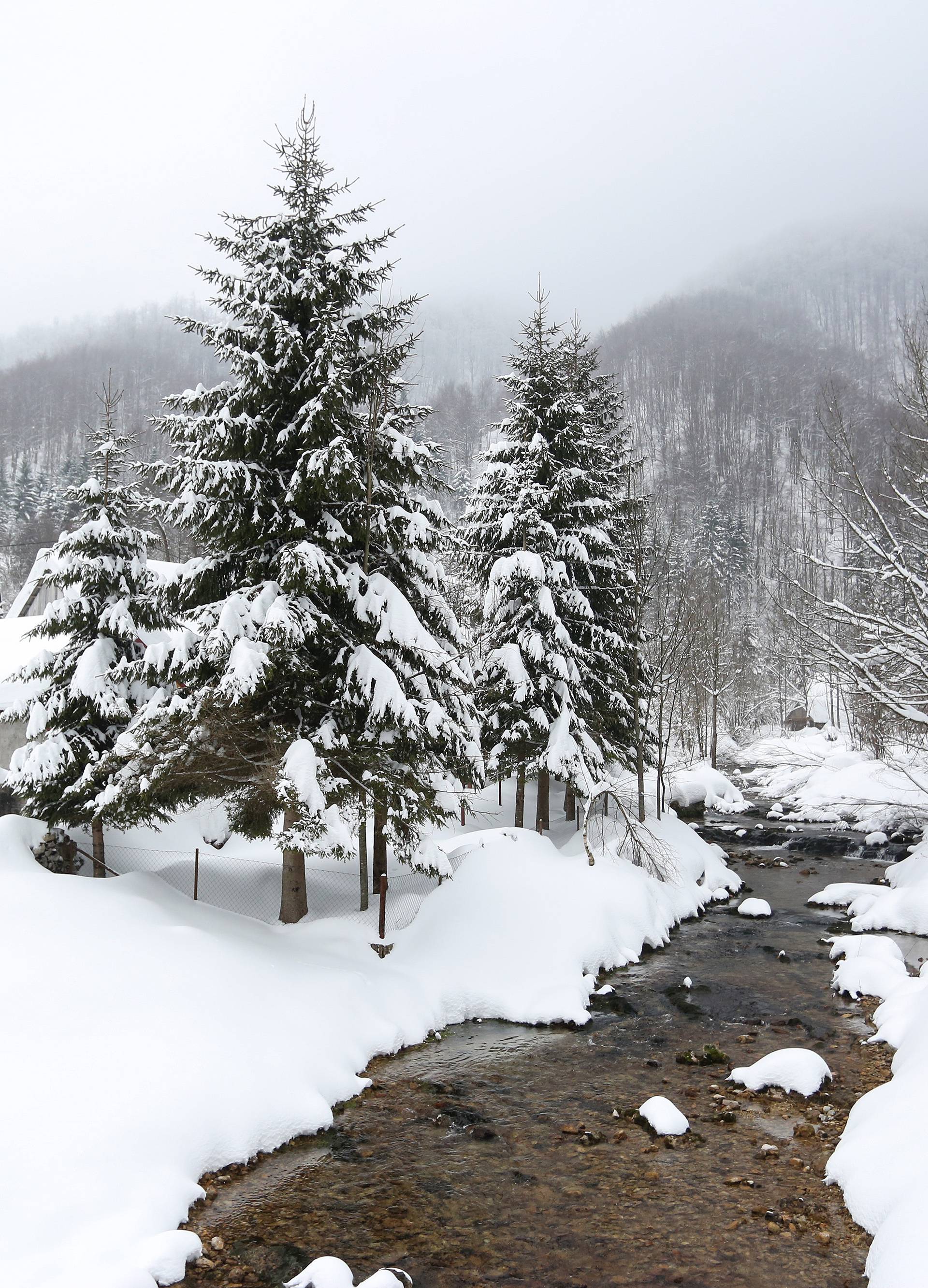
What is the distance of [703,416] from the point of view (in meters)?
132

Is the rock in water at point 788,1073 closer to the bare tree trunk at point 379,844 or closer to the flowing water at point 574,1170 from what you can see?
the flowing water at point 574,1170

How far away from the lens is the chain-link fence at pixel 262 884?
1414 cm

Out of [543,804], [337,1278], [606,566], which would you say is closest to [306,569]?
[337,1278]

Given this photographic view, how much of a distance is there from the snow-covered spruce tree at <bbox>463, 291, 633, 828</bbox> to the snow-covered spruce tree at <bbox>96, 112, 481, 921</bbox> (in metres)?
4.92

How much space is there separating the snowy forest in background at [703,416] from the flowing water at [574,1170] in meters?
6.81

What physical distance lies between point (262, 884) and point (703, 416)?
435 ft

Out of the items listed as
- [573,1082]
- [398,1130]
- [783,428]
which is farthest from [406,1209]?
[783,428]

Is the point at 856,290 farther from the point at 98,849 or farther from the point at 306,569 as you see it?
the point at 98,849

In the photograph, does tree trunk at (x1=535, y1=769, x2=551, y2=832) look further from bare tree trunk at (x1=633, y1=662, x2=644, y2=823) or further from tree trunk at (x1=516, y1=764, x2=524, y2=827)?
bare tree trunk at (x1=633, y1=662, x2=644, y2=823)

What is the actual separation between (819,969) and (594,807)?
9448 mm

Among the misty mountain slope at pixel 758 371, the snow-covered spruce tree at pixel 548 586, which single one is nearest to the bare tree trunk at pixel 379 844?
the snow-covered spruce tree at pixel 548 586

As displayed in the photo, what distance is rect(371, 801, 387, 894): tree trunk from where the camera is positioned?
12.2 meters

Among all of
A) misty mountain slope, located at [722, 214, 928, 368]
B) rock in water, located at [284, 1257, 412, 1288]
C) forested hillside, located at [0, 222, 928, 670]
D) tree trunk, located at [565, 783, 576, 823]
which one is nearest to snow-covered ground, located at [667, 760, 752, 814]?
tree trunk, located at [565, 783, 576, 823]

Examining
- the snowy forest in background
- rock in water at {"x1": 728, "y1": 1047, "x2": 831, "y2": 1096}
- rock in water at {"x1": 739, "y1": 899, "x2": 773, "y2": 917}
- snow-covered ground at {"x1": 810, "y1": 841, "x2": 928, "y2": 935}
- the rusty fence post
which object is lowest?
rock in water at {"x1": 739, "y1": 899, "x2": 773, "y2": 917}
